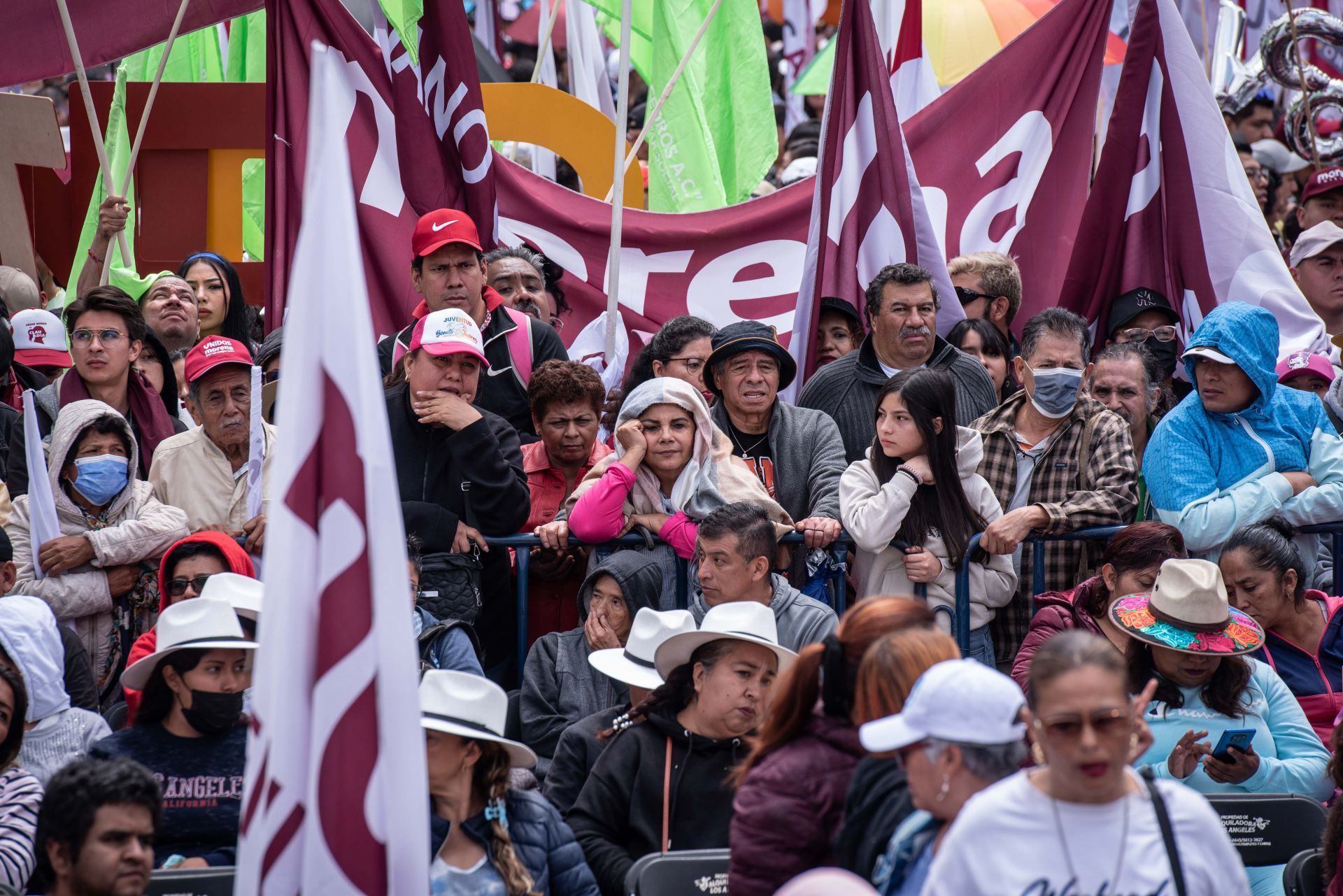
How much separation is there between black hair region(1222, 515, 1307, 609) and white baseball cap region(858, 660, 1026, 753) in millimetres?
2723

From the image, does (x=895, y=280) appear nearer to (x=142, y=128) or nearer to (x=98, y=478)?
(x=98, y=478)

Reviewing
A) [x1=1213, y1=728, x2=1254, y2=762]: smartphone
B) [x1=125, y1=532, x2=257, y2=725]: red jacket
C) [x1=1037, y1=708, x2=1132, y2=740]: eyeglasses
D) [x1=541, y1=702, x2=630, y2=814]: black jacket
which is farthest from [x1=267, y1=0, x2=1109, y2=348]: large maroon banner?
[x1=1037, y1=708, x2=1132, y2=740]: eyeglasses

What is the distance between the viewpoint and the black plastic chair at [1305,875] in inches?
184

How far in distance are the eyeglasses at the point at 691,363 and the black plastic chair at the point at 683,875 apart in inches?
118

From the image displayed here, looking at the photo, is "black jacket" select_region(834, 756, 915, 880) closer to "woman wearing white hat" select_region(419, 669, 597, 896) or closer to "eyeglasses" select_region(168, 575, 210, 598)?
"woman wearing white hat" select_region(419, 669, 597, 896)

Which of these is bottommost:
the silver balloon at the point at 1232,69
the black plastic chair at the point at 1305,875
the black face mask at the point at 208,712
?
the black plastic chair at the point at 1305,875

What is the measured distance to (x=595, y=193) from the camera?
10.1 meters

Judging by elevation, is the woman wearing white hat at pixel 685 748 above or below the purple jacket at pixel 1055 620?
below

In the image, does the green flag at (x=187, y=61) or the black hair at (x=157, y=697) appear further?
the green flag at (x=187, y=61)

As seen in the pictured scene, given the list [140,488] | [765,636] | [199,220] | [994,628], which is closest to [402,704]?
[765,636]

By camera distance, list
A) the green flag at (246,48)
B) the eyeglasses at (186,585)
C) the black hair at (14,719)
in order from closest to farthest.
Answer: the black hair at (14,719)
the eyeglasses at (186,585)
the green flag at (246,48)

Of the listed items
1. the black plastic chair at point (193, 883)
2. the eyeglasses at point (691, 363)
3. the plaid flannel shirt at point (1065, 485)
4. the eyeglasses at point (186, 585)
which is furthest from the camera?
the eyeglasses at point (691, 363)

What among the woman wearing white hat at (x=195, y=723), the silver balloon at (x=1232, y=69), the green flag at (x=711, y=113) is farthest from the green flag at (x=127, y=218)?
the silver balloon at (x=1232, y=69)

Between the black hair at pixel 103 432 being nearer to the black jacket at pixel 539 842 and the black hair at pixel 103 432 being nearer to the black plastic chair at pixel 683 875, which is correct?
the black jacket at pixel 539 842
